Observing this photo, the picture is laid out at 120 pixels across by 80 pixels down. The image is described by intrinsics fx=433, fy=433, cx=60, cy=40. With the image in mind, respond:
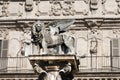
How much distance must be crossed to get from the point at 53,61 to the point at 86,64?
1576cm

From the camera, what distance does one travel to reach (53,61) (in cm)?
1186

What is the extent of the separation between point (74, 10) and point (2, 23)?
4.80 metres

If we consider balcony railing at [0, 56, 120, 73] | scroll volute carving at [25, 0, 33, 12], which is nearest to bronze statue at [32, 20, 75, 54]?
balcony railing at [0, 56, 120, 73]

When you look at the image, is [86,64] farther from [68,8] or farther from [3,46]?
[3,46]

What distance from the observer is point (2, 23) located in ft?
93.1

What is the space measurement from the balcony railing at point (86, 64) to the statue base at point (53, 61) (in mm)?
15152

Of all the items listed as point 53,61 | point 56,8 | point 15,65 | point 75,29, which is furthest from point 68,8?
point 53,61

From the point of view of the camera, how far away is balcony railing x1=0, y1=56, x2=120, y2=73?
Result: 88.9 ft

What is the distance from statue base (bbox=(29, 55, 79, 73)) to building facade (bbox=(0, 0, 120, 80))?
14.9m

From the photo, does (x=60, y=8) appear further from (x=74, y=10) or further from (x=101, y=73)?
(x=101, y=73)

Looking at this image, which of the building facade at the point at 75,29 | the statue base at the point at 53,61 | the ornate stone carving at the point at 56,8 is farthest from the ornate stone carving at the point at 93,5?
the statue base at the point at 53,61

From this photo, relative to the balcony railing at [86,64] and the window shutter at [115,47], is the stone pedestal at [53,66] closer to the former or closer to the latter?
the balcony railing at [86,64]

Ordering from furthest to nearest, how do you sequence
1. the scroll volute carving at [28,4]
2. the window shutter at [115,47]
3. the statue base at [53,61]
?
the scroll volute carving at [28,4] < the window shutter at [115,47] < the statue base at [53,61]

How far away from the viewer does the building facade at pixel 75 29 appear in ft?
90.1
